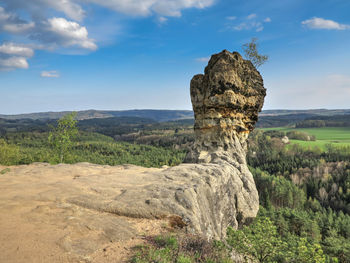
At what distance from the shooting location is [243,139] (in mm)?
28000

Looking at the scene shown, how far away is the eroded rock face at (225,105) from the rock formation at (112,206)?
0.77 ft

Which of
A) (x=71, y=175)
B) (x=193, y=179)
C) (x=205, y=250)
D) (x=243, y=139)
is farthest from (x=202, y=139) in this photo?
(x=205, y=250)

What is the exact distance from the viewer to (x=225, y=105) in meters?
25.5

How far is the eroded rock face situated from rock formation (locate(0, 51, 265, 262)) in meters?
0.23

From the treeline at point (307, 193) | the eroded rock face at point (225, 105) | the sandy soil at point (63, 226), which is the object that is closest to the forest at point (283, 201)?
the treeline at point (307, 193)

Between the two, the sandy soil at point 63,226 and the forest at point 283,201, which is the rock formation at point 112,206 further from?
the forest at point 283,201

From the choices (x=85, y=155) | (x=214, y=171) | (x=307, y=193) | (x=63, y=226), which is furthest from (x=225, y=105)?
(x=85, y=155)

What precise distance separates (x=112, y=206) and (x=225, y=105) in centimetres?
1846

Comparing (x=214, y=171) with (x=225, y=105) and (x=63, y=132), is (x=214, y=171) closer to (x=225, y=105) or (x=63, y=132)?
(x=225, y=105)

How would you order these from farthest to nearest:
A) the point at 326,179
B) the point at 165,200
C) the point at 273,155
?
the point at 273,155 < the point at 326,179 < the point at 165,200

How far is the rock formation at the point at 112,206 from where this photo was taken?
26.4ft

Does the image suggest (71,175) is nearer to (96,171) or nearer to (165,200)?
(96,171)

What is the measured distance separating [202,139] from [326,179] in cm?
9162

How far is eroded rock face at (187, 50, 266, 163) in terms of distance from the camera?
25.3 metres
